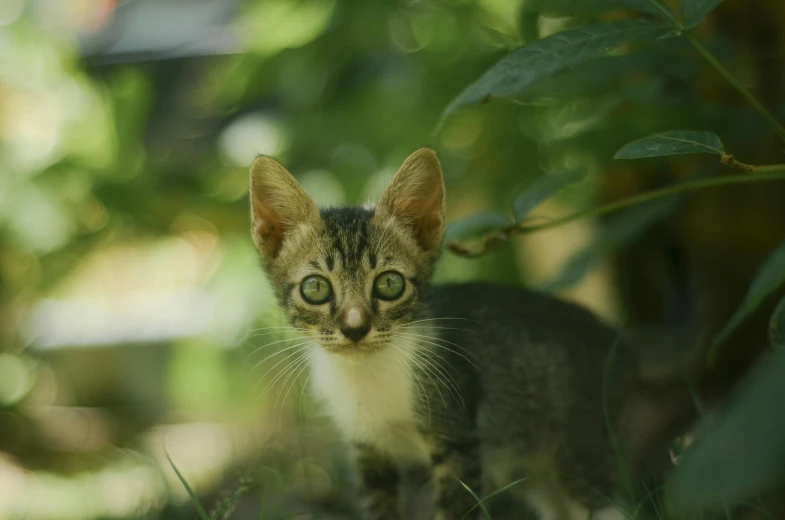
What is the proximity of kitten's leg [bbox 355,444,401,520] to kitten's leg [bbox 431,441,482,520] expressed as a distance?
234 millimetres

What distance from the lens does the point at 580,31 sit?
5.71 ft

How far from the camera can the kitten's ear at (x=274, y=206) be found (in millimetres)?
2250

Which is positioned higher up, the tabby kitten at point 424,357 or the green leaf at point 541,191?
the green leaf at point 541,191

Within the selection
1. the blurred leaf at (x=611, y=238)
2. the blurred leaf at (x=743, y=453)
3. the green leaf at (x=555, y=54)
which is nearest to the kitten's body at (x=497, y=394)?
the blurred leaf at (x=611, y=238)

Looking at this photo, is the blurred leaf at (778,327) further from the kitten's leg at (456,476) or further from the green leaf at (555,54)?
the kitten's leg at (456,476)

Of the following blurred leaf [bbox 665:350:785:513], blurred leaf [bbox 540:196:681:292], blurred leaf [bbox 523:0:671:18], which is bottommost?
blurred leaf [bbox 540:196:681:292]

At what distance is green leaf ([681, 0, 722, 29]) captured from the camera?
5.21 feet

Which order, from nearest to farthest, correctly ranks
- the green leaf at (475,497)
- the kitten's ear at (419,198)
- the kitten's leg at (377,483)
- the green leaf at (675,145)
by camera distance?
the green leaf at (675,145) < the green leaf at (475,497) < the kitten's ear at (419,198) < the kitten's leg at (377,483)

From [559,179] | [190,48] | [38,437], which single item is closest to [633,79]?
[559,179]

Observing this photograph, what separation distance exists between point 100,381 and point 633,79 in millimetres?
3531

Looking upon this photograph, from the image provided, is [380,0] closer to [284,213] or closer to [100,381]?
[284,213]

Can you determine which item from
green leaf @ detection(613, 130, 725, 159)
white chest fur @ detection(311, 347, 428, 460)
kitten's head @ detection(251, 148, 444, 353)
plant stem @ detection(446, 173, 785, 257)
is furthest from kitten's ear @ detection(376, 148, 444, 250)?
green leaf @ detection(613, 130, 725, 159)

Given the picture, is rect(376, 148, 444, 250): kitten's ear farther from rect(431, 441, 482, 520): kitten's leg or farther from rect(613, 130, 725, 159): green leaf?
rect(613, 130, 725, 159): green leaf

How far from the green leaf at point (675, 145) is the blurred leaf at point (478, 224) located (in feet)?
1.64
